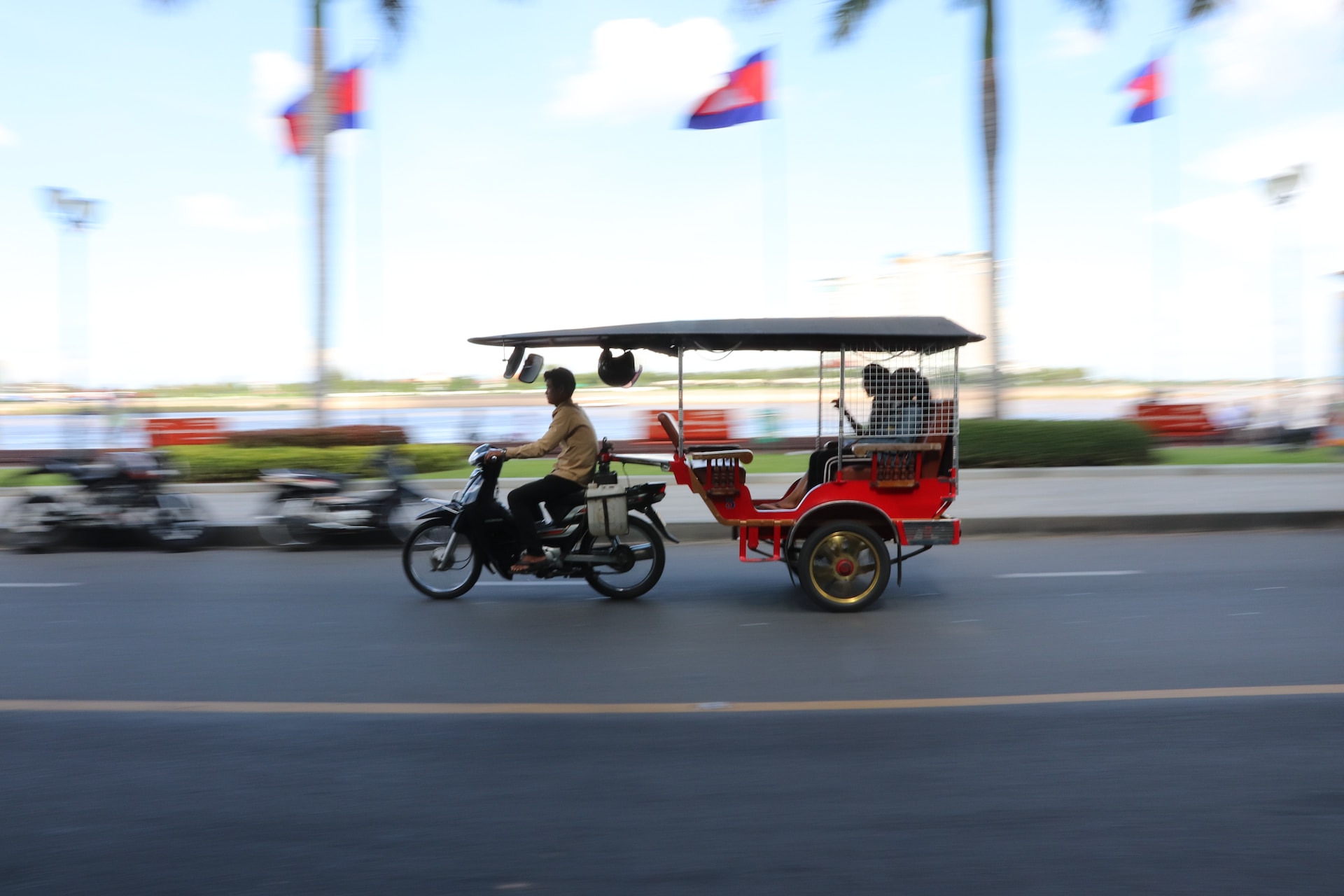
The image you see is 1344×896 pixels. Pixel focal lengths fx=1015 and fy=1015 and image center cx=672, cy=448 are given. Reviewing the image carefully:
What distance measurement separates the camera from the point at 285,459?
14.9 m

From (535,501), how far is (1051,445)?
1074 cm

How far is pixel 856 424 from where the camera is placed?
7.59 meters

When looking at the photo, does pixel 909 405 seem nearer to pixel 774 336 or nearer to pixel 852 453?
pixel 852 453

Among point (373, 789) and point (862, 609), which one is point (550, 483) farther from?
point (373, 789)

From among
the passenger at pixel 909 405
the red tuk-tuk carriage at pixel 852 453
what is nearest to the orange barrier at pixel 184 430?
the red tuk-tuk carriage at pixel 852 453

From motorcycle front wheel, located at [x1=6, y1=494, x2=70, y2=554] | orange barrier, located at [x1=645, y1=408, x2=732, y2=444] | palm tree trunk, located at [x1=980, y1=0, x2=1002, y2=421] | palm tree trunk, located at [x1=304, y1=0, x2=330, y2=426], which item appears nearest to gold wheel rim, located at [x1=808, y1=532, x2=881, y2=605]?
motorcycle front wheel, located at [x1=6, y1=494, x2=70, y2=554]

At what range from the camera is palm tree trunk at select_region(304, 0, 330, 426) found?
54.5ft

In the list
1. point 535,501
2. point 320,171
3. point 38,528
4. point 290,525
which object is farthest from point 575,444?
point 320,171

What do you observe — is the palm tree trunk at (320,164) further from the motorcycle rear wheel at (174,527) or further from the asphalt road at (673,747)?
the asphalt road at (673,747)

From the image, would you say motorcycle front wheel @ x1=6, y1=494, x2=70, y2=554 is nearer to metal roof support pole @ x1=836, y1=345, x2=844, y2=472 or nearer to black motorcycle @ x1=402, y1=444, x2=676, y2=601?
black motorcycle @ x1=402, y1=444, x2=676, y2=601

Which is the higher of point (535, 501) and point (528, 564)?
point (535, 501)

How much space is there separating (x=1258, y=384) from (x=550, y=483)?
26978 millimetres

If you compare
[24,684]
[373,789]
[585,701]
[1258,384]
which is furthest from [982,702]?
[1258,384]

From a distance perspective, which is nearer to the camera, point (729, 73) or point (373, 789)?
point (373, 789)
